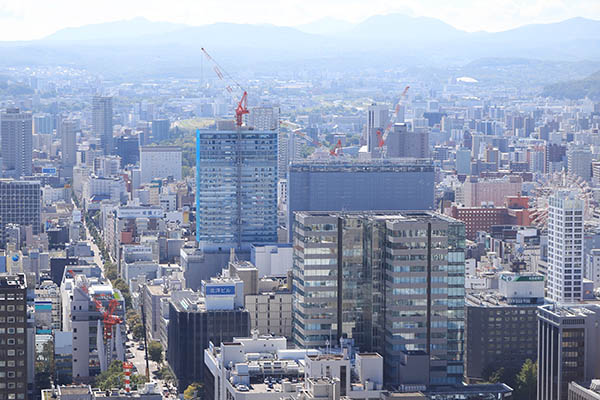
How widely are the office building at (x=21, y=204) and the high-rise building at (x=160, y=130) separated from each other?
44377mm

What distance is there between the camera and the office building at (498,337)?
91.5ft

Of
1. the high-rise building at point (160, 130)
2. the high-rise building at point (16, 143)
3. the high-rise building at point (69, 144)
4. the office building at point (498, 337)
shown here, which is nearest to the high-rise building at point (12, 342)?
the office building at point (498, 337)

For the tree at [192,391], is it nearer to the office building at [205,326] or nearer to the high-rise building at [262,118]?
the office building at [205,326]

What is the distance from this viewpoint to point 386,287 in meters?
22.9

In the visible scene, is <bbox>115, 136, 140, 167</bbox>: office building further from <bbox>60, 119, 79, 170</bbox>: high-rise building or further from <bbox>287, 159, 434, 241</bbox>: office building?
<bbox>287, 159, 434, 241</bbox>: office building

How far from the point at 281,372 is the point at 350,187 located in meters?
24.0

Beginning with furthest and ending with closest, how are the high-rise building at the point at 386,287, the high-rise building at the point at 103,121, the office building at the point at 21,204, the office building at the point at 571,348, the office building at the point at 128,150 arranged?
the high-rise building at the point at 103,121 < the office building at the point at 128,150 < the office building at the point at 21,204 < the office building at the point at 571,348 < the high-rise building at the point at 386,287

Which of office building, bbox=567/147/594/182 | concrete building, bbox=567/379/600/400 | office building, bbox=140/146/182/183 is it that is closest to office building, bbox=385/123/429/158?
office building, bbox=567/147/594/182

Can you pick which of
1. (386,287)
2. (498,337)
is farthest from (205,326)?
(386,287)

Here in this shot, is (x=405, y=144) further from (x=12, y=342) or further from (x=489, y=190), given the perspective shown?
(x=12, y=342)

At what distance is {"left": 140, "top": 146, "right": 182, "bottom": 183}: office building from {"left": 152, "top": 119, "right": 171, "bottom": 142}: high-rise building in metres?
22.1

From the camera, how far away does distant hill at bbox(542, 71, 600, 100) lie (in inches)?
5034

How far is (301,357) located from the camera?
21234 millimetres

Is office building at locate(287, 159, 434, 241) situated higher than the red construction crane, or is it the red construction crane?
Result: office building at locate(287, 159, 434, 241)
